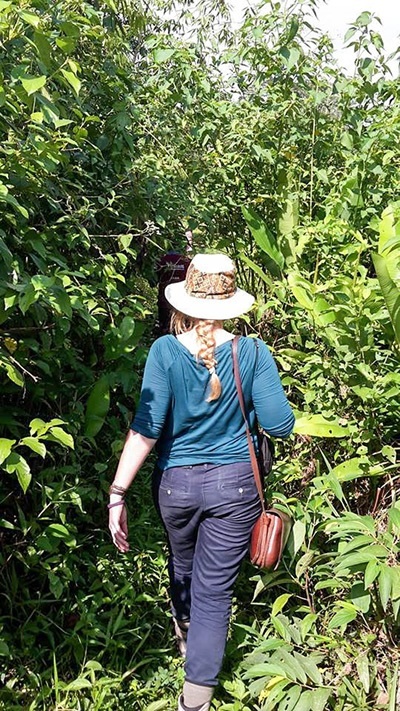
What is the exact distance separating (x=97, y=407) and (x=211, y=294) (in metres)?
0.65

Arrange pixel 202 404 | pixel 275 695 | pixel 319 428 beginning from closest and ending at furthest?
pixel 275 695
pixel 202 404
pixel 319 428

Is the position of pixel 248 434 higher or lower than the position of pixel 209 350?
lower

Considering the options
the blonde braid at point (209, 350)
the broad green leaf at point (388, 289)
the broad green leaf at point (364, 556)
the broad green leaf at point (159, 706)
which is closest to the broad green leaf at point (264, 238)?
the broad green leaf at point (388, 289)

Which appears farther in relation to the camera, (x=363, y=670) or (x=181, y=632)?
(x=181, y=632)

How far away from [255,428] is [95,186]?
1.24m

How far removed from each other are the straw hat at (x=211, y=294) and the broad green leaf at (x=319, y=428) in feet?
2.40

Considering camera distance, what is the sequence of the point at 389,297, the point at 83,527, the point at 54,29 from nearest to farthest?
the point at 54,29
the point at 389,297
the point at 83,527

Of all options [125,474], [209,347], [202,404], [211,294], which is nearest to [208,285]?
[211,294]

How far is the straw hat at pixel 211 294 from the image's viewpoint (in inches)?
95.6

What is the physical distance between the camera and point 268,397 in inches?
99.0

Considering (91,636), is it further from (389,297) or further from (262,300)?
(262,300)

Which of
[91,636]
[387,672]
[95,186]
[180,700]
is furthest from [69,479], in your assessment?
[387,672]

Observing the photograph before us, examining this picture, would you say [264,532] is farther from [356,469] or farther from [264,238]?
[264,238]

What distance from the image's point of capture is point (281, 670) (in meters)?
2.44
